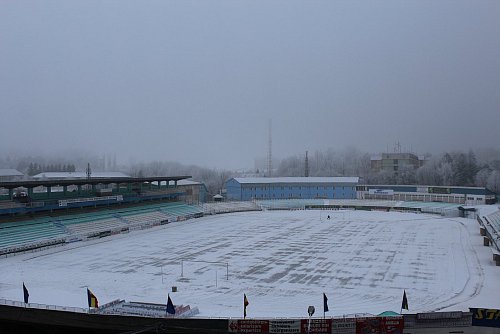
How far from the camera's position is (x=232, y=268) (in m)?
26.4

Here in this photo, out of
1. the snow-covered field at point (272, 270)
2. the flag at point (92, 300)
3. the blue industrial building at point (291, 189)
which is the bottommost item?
the snow-covered field at point (272, 270)

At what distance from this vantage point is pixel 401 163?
133000 millimetres

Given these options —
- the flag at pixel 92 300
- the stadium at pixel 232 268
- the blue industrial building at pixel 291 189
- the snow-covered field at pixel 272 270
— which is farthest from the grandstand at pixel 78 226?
the blue industrial building at pixel 291 189

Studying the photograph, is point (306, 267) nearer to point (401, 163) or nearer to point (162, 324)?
point (162, 324)

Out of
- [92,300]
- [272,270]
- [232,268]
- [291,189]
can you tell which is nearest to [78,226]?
[232,268]

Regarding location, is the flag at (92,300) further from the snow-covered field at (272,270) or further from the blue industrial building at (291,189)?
the blue industrial building at (291,189)

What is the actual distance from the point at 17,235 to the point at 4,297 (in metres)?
14.2

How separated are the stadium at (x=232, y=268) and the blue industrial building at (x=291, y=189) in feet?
65.7

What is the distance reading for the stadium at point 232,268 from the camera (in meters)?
16.1

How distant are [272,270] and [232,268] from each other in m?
2.34

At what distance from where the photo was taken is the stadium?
632 inches

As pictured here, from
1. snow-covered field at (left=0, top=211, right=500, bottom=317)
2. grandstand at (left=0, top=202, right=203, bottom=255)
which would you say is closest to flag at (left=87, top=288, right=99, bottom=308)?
snow-covered field at (left=0, top=211, right=500, bottom=317)

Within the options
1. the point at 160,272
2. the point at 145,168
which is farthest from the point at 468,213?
the point at 145,168

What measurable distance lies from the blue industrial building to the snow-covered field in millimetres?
30939
